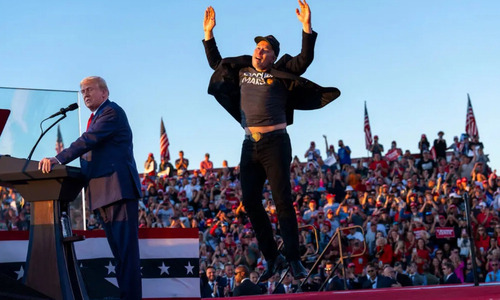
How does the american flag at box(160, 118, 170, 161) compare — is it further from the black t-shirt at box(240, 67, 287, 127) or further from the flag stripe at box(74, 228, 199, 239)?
the black t-shirt at box(240, 67, 287, 127)

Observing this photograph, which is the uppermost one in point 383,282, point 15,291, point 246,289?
→ point 15,291

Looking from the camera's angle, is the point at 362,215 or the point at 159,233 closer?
the point at 159,233

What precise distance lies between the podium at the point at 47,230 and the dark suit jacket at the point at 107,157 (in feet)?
0.78

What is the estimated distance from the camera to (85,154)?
6246 millimetres

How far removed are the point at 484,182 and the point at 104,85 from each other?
12850 millimetres

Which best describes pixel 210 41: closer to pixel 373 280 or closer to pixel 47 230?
pixel 47 230

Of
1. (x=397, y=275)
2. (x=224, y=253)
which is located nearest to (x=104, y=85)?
(x=397, y=275)

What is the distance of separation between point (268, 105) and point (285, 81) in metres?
0.27

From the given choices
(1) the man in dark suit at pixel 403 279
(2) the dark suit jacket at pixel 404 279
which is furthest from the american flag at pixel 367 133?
(2) the dark suit jacket at pixel 404 279

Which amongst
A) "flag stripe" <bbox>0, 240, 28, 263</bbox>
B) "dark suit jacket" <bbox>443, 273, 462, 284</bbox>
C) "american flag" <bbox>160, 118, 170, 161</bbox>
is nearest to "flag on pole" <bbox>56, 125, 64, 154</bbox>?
"flag stripe" <bbox>0, 240, 28, 263</bbox>

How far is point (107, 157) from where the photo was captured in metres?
6.16

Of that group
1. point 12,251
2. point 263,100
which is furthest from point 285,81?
point 12,251

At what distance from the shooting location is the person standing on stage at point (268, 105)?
6.66 metres

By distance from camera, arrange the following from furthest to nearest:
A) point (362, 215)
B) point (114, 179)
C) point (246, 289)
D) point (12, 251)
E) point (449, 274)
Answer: point (362, 215), point (449, 274), point (246, 289), point (12, 251), point (114, 179)
